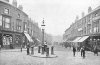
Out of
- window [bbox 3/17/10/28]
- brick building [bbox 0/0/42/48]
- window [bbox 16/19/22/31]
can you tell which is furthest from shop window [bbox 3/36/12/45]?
window [bbox 16/19/22/31]

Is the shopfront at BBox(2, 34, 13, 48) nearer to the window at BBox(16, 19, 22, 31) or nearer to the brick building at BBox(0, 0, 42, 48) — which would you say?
the brick building at BBox(0, 0, 42, 48)

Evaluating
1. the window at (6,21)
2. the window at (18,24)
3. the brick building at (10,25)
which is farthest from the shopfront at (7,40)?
the window at (18,24)

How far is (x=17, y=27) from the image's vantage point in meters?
33.0

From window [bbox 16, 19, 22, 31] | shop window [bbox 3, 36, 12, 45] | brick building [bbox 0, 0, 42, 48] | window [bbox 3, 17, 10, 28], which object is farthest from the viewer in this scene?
window [bbox 16, 19, 22, 31]

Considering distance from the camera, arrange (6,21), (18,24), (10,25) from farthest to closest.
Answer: (18,24), (10,25), (6,21)

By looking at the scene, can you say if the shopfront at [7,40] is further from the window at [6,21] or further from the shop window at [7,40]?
the window at [6,21]

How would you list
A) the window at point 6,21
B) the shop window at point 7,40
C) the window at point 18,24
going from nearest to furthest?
the shop window at point 7,40, the window at point 6,21, the window at point 18,24

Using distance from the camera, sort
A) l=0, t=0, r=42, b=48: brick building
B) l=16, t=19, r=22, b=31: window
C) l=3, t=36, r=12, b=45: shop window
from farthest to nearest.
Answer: l=16, t=19, r=22, b=31: window, l=3, t=36, r=12, b=45: shop window, l=0, t=0, r=42, b=48: brick building

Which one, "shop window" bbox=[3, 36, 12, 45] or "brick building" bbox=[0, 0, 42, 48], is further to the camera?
"shop window" bbox=[3, 36, 12, 45]

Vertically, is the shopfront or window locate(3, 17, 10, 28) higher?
window locate(3, 17, 10, 28)

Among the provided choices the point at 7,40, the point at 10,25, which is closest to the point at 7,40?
the point at 7,40

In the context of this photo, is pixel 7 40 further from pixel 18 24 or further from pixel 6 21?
pixel 18 24

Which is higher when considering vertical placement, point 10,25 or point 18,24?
point 18,24

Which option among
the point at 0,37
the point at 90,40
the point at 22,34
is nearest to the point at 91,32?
the point at 90,40
